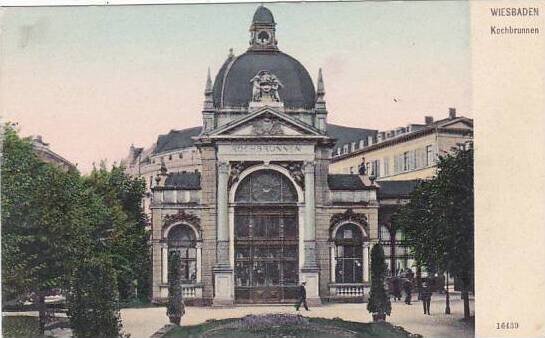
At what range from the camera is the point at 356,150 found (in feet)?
33.7

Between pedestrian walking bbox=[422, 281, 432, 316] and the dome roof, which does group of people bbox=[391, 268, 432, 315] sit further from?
the dome roof

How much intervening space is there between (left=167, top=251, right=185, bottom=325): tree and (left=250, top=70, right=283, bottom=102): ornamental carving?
161 cm

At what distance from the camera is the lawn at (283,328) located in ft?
32.8

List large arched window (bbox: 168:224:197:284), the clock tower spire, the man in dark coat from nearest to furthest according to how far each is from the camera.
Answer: the clock tower spire
the man in dark coat
large arched window (bbox: 168:224:197:284)

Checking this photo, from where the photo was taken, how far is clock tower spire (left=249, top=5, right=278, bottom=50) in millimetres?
9969

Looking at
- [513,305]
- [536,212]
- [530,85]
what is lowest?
[513,305]

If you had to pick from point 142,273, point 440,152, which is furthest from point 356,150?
point 142,273

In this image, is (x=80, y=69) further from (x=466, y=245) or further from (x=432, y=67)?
(x=466, y=245)

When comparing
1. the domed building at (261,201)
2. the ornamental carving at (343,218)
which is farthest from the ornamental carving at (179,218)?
the ornamental carving at (343,218)

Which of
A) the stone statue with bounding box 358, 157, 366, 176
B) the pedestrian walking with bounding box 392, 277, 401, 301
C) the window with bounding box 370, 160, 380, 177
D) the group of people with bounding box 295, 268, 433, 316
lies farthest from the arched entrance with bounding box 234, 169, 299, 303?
the pedestrian walking with bounding box 392, 277, 401, 301

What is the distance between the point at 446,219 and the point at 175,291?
2504 millimetres

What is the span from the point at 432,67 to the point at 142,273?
3197 millimetres

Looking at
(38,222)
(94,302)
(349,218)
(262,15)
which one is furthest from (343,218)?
(38,222)

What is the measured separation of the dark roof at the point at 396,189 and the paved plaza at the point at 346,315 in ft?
3.20
